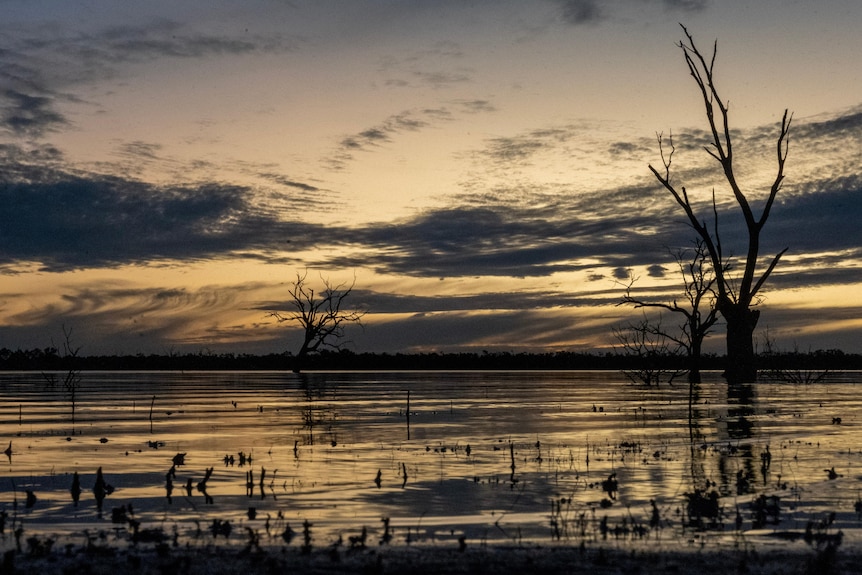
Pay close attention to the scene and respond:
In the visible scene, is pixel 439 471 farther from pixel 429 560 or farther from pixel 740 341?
pixel 740 341

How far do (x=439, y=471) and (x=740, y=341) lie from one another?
122 feet

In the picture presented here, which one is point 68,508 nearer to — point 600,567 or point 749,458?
point 600,567

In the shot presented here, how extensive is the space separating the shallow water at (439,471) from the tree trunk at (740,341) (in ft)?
49.9

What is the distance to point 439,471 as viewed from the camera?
16.8 meters

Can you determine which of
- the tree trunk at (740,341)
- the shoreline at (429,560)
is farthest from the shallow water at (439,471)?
Answer: the tree trunk at (740,341)

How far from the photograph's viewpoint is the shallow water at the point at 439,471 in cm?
1159

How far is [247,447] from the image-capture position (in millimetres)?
21391

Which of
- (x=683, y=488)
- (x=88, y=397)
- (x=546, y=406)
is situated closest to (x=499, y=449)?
(x=683, y=488)

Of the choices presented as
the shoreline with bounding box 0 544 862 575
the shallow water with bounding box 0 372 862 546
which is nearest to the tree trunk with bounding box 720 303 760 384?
the shallow water with bounding box 0 372 862 546

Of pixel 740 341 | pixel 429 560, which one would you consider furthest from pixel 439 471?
pixel 740 341

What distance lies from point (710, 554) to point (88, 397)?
41925 millimetres

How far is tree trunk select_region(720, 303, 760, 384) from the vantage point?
4791 centimetres

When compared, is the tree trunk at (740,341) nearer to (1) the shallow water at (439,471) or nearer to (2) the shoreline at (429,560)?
(1) the shallow water at (439,471)

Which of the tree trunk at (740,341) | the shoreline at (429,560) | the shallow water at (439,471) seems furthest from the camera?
the tree trunk at (740,341)
